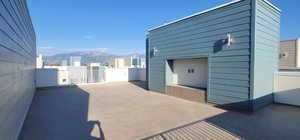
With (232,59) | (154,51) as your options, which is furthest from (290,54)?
(154,51)

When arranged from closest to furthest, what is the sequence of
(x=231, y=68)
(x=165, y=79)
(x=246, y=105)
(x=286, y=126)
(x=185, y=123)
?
(x=286, y=126)
(x=185, y=123)
(x=246, y=105)
(x=231, y=68)
(x=165, y=79)

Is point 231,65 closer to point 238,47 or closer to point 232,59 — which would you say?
point 232,59

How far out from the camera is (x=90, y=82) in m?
10.9

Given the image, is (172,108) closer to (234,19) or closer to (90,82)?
(234,19)

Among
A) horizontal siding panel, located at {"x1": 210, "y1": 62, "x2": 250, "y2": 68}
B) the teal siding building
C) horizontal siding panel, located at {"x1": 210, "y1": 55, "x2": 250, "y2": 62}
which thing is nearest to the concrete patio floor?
the teal siding building

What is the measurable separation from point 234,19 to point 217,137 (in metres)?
3.33

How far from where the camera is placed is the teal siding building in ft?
12.3

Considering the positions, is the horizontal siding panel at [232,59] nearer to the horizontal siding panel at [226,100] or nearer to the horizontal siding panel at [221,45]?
the horizontal siding panel at [221,45]

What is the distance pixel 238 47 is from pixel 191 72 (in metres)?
2.38

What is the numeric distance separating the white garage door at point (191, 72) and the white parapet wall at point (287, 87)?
7.49 ft

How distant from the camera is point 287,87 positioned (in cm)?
447

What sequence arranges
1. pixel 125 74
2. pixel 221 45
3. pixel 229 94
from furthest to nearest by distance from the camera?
pixel 125 74, pixel 221 45, pixel 229 94

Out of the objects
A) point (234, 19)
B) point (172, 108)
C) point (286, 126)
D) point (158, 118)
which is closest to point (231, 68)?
point (234, 19)

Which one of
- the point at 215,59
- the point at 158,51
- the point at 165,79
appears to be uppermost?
the point at 158,51
